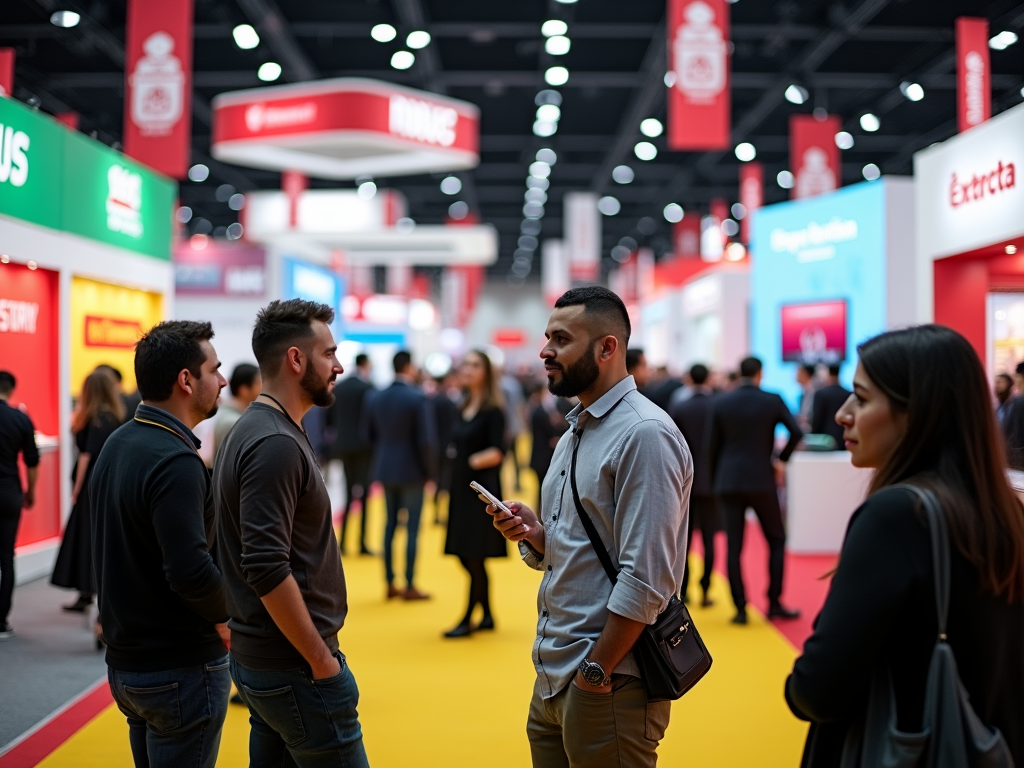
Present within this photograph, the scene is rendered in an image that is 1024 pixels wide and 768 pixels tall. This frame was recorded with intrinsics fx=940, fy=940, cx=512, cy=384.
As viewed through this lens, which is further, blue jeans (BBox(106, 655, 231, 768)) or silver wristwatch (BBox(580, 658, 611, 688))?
blue jeans (BBox(106, 655, 231, 768))

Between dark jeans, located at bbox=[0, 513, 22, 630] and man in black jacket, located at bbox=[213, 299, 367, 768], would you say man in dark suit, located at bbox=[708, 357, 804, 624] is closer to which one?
man in black jacket, located at bbox=[213, 299, 367, 768]

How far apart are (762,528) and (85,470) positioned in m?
3.99

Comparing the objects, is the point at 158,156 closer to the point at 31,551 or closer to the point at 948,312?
the point at 31,551

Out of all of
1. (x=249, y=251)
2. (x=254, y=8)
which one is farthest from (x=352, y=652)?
(x=254, y=8)

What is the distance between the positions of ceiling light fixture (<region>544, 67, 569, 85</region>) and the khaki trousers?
45.5 feet

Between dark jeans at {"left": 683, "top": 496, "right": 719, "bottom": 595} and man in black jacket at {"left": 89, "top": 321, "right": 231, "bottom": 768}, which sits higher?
man in black jacket at {"left": 89, "top": 321, "right": 231, "bottom": 768}

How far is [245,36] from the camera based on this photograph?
1293 centimetres

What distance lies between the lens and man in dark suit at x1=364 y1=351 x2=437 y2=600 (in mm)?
6254

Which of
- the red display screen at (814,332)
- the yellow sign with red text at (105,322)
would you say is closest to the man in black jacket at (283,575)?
the yellow sign with red text at (105,322)

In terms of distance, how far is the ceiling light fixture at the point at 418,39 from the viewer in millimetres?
12812

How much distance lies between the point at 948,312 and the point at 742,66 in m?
9.66

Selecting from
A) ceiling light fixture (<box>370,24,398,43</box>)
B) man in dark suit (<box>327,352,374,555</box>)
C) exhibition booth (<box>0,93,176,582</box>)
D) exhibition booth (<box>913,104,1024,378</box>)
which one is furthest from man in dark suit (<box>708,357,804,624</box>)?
ceiling light fixture (<box>370,24,398,43</box>)

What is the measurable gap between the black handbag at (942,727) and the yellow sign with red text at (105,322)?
7028mm

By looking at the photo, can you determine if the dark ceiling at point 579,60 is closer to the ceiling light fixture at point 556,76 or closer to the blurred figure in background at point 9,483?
the ceiling light fixture at point 556,76
